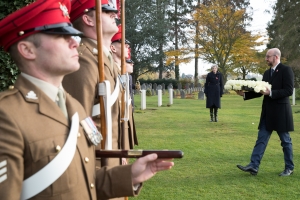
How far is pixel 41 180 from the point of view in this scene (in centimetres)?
178

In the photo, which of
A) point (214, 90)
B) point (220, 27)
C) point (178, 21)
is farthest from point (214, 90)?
point (178, 21)

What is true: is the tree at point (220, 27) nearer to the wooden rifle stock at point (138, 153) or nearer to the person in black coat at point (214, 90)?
the person in black coat at point (214, 90)

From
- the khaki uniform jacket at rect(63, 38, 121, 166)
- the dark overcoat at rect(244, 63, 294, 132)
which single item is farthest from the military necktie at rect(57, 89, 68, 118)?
the dark overcoat at rect(244, 63, 294, 132)

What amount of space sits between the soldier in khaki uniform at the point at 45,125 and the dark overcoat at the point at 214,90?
12.7 m

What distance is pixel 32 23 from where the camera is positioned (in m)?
1.89

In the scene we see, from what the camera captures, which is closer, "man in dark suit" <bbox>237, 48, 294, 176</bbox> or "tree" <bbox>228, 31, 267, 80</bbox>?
"man in dark suit" <bbox>237, 48, 294, 176</bbox>

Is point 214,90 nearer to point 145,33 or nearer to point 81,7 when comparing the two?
point 81,7

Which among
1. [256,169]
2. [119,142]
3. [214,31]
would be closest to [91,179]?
[119,142]

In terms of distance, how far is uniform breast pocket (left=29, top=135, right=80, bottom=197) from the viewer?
176 centimetres

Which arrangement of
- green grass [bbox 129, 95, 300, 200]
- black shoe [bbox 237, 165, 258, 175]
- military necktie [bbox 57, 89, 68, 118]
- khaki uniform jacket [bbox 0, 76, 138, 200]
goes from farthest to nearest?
black shoe [bbox 237, 165, 258, 175] → green grass [bbox 129, 95, 300, 200] → military necktie [bbox 57, 89, 68, 118] → khaki uniform jacket [bbox 0, 76, 138, 200]

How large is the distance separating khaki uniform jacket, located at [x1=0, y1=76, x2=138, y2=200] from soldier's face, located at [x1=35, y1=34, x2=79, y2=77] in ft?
0.38

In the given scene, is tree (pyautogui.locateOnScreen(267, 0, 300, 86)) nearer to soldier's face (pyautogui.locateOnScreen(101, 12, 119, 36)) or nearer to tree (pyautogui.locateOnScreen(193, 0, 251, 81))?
tree (pyautogui.locateOnScreen(193, 0, 251, 81))

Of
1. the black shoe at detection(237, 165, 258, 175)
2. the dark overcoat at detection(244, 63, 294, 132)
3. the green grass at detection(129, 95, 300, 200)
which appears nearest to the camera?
the green grass at detection(129, 95, 300, 200)

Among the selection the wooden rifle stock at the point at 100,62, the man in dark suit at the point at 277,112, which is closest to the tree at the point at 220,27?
the man in dark suit at the point at 277,112
